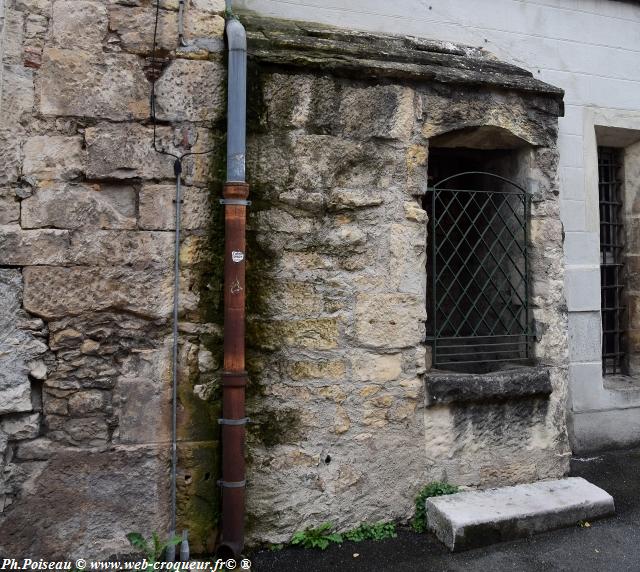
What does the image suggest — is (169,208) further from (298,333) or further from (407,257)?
(407,257)

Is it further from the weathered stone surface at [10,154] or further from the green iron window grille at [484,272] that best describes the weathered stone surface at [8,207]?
the green iron window grille at [484,272]

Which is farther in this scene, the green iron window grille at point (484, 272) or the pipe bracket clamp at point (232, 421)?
the green iron window grille at point (484, 272)

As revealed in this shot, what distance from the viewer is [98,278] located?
2.63 m

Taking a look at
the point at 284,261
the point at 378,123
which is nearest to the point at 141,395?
the point at 284,261

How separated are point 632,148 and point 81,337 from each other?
15.8ft

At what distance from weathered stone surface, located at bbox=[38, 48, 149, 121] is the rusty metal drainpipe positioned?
17.9 inches

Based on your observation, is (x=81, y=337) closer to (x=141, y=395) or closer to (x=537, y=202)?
(x=141, y=395)

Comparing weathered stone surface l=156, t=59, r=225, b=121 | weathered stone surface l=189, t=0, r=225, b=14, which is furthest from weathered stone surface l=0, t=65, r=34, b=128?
weathered stone surface l=189, t=0, r=225, b=14

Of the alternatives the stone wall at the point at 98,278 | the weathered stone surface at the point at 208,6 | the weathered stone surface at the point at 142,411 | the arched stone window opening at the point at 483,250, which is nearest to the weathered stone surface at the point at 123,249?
the stone wall at the point at 98,278

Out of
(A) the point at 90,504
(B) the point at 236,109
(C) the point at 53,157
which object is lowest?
(A) the point at 90,504

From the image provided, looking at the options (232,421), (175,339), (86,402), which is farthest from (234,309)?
(86,402)

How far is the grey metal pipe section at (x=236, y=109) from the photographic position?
2.71 meters

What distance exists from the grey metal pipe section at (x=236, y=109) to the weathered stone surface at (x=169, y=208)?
0.21 meters

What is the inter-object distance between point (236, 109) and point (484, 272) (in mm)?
2060
